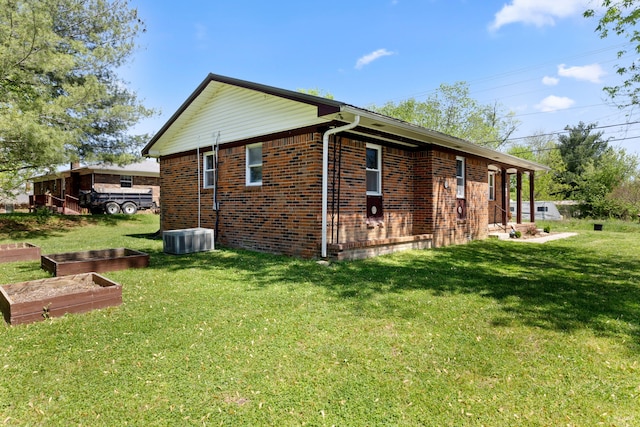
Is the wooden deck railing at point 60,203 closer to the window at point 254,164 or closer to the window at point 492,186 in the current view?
the window at point 254,164

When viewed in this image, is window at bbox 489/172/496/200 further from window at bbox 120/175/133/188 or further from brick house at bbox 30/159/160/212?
window at bbox 120/175/133/188

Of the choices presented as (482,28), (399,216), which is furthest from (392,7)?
(399,216)

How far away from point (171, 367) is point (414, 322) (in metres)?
2.61

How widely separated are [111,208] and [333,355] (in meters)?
23.1

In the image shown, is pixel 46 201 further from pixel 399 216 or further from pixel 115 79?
pixel 399 216

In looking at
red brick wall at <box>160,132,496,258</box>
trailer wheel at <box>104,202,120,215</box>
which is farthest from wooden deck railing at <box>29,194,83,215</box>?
red brick wall at <box>160,132,496,258</box>

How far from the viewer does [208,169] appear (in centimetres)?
1105

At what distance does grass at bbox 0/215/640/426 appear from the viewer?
2518mm

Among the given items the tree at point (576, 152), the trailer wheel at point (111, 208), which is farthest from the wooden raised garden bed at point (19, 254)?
the tree at point (576, 152)

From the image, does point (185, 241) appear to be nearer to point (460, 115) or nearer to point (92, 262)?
point (92, 262)

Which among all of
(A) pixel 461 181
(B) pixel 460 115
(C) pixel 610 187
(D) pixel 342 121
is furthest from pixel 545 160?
(D) pixel 342 121

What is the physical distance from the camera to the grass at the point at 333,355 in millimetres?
2518

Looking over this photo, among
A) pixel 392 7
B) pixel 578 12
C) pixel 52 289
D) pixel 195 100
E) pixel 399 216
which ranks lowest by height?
pixel 52 289

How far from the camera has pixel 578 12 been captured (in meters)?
9.73
